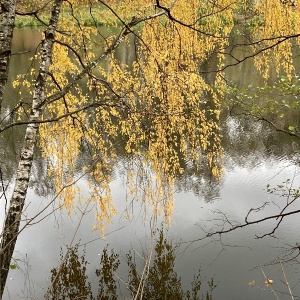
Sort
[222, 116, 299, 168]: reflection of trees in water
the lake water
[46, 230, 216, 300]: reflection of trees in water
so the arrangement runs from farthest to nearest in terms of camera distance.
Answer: [222, 116, 299, 168]: reflection of trees in water
the lake water
[46, 230, 216, 300]: reflection of trees in water

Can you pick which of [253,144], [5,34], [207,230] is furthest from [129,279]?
[253,144]

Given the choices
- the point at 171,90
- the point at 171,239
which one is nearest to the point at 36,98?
the point at 171,90

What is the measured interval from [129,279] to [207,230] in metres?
1.81

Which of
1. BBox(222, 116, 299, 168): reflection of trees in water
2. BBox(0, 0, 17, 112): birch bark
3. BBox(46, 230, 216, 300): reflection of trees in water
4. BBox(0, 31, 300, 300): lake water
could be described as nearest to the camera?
BBox(0, 0, 17, 112): birch bark

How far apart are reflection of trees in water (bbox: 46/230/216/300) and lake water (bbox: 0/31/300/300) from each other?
108 millimetres

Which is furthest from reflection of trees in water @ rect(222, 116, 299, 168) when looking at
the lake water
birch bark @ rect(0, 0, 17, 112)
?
birch bark @ rect(0, 0, 17, 112)

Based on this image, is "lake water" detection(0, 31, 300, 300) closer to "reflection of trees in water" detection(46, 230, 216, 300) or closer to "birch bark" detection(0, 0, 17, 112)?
"reflection of trees in water" detection(46, 230, 216, 300)

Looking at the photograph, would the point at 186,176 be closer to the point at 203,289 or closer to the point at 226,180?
the point at 226,180

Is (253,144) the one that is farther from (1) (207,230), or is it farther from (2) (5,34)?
(2) (5,34)

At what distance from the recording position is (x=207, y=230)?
7.55 metres

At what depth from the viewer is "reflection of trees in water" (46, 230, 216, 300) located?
622cm

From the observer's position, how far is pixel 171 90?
5.27 meters

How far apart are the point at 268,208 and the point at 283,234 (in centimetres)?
91

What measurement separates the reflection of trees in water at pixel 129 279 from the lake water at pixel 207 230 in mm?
108
